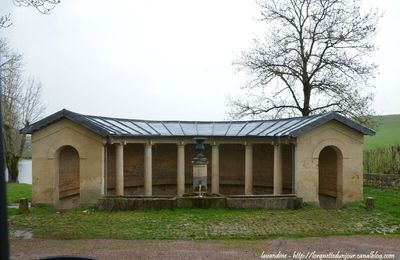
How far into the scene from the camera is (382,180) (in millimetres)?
25375

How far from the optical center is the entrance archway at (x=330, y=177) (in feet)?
64.6

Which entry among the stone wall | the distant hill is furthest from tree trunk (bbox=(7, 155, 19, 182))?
the distant hill

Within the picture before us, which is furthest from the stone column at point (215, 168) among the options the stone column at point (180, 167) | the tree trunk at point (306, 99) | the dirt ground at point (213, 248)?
the dirt ground at point (213, 248)

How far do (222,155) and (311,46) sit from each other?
8.85 metres

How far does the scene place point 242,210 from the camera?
17250 millimetres

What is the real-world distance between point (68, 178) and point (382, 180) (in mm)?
17577

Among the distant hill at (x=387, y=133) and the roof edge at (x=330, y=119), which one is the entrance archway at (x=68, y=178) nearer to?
the roof edge at (x=330, y=119)

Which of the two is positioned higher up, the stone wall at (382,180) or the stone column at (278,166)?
the stone column at (278,166)

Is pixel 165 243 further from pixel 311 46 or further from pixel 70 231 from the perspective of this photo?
pixel 311 46

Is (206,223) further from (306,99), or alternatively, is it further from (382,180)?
(306,99)

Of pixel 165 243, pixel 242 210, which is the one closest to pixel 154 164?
pixel 242 210

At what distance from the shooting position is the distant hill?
42372 millimetres

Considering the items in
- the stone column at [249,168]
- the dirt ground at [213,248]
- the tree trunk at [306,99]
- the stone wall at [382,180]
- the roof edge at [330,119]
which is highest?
the tree trunk at [306,99]

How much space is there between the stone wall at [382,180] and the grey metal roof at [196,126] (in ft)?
21.9
